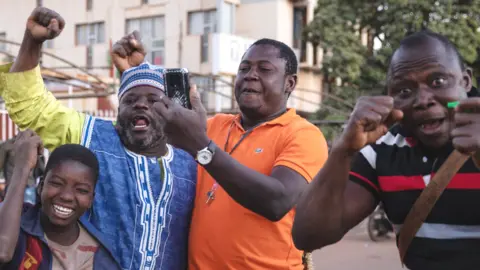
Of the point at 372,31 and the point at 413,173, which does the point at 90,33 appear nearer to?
the point at 372,31

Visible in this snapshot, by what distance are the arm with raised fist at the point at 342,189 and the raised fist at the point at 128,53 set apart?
1.54m

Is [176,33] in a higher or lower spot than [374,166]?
higher

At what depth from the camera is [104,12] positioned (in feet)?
75.6

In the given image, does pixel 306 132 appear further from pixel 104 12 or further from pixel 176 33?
pixel 104 12

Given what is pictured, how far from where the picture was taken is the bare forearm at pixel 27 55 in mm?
2562

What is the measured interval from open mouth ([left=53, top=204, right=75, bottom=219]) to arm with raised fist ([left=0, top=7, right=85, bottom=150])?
0.35m

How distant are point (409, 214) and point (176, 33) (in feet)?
67.9

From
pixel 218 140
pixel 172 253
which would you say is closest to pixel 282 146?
pixel 218 140

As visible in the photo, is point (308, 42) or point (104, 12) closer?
point (308, 42)

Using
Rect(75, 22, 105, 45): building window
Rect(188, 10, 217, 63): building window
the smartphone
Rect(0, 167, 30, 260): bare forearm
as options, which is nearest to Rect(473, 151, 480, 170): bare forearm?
the smartphone

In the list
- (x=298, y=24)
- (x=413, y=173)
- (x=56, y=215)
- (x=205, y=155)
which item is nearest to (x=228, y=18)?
(x=298, y=24)

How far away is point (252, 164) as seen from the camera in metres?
2.50

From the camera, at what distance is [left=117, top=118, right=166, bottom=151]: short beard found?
2705mm

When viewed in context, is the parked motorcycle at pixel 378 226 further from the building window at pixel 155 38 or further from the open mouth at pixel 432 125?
the building window at pixel 155 38
